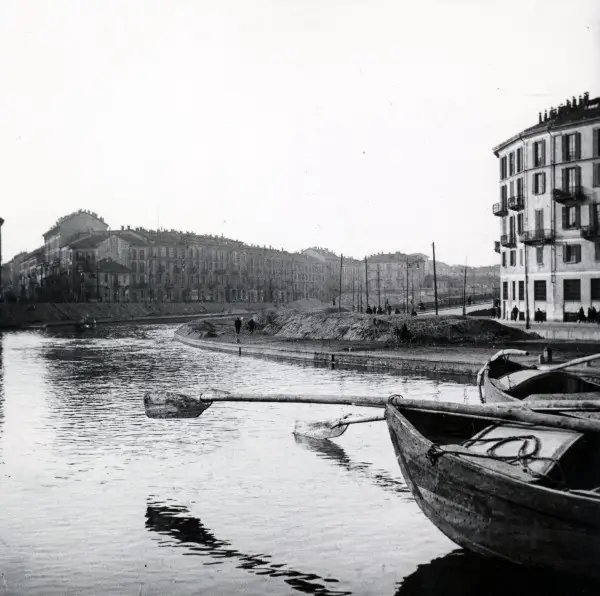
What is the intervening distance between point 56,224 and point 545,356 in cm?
15036

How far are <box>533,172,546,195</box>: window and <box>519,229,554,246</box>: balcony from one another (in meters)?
2.60

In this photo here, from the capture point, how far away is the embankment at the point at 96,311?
308 ft

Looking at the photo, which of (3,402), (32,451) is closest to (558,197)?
(3,402)

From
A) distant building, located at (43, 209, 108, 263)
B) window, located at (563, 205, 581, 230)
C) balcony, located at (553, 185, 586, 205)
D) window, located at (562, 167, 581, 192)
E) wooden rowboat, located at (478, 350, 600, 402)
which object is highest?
distant building, located at (43, 209, 108, 263)

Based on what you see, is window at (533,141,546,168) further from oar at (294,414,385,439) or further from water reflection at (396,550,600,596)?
water reflection at (396,550,600,596)

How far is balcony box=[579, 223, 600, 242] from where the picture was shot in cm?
5281

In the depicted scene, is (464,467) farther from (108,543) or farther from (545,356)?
(545,356)

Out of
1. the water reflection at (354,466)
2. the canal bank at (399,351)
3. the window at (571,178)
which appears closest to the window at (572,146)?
the window at (571,178)

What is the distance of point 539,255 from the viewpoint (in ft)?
187

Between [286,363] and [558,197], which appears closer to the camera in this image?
[286,363]

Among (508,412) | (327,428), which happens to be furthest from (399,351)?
(508,412)

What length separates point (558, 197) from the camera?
5459 centimetres

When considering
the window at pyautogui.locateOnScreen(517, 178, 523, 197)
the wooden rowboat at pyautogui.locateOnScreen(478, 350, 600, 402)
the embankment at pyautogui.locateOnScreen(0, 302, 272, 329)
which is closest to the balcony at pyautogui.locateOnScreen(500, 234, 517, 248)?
the window at pyautogui.locateOnScreen(517, 178, 523, 197)

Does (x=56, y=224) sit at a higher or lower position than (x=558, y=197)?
higher
